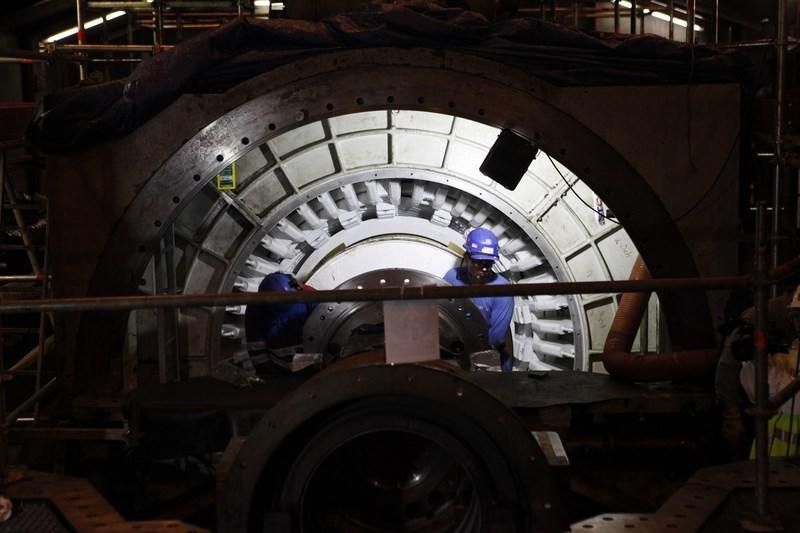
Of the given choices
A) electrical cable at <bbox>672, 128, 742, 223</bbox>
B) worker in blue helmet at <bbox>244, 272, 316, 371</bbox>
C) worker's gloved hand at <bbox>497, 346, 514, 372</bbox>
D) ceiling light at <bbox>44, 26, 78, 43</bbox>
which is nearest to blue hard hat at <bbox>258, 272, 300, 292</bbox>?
worker in blue helmet at <bbox>244, 272, 316, 371</bbox>

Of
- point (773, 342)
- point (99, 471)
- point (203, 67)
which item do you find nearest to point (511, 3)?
point (203, 67)

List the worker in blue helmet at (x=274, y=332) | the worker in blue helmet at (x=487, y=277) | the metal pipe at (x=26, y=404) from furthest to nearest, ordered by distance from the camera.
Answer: the worker in blue helmet at (x=487, y=277)
the worker in blue helmet at (x=274, y=332)
the metal pipe at (x=26, y=404)

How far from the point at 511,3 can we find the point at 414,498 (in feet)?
13.0

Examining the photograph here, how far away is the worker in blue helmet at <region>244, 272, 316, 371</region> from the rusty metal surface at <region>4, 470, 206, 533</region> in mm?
3581

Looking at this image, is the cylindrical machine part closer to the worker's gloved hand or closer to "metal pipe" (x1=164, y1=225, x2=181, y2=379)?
"metal pipe" (x1=164, y1=225, x2=181, y2=379)

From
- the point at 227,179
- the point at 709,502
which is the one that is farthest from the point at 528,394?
the point at 227,179

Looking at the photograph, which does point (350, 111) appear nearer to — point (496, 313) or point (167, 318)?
point (167, 318)

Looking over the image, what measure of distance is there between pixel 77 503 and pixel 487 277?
477 cm

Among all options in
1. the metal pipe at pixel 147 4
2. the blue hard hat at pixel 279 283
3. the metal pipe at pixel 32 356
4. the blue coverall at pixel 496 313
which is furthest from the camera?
the blue coverall at pixel 496 313

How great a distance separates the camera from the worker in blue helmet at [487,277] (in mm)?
8336

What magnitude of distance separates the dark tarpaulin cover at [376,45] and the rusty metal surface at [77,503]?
2480 mm

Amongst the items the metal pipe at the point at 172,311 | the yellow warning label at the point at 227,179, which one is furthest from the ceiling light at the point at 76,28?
the metal pipe at the point at 172,311

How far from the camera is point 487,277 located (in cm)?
837

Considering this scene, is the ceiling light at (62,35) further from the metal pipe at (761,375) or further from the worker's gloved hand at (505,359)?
the metal pipe at (761,375)
